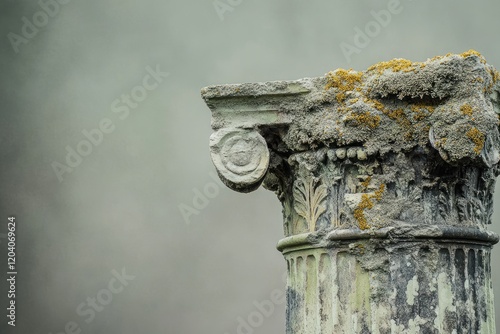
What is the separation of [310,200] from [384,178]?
0.60m

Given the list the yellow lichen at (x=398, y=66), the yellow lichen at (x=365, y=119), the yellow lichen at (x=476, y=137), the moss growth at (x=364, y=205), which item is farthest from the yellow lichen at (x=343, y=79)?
the yellow lichen at (x=476, y=137)

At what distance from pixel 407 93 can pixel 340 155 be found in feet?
2.08

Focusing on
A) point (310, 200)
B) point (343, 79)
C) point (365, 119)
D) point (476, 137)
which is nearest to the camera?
point (476, 137)

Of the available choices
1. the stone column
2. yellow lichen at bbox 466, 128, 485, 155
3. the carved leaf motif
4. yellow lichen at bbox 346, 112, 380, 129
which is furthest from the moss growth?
yellow lichen at bbox 466, 128, 485, 155

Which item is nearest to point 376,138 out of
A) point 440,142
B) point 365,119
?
point 365,119

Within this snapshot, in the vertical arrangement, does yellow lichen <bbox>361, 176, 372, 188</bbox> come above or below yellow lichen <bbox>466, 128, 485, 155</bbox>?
below

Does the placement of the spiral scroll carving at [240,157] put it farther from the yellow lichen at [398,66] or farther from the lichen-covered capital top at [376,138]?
the yellow lichen at [398,66]

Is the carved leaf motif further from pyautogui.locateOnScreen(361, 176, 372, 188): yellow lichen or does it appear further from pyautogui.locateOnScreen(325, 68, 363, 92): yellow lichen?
pyautogui.locateOnScreen(325, 68, 363, 92): yellow lichen

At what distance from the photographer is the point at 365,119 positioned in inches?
216

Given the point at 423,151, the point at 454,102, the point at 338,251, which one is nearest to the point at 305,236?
the point at 338,251

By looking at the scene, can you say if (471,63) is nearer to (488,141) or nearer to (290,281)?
(488,141)

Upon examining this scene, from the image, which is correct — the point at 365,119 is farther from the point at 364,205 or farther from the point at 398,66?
the point at 364,205

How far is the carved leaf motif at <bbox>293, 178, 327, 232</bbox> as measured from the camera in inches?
226

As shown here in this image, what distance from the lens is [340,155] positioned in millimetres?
5594
